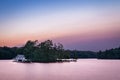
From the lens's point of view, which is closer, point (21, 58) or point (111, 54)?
point (21, 58)

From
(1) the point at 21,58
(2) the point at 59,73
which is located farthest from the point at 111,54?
(2) the point at 59,73

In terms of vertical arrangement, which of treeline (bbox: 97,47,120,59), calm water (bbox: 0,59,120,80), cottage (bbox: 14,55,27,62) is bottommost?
calm water (bbox: 0,59,120,80)

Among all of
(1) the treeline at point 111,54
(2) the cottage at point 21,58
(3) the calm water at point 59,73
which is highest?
(1) the treeline at point 111,54

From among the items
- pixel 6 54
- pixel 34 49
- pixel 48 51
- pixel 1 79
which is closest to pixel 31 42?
pixel 34 49

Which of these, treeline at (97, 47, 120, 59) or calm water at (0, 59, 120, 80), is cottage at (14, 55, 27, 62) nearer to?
calm water at (0, 59, 120, 80)

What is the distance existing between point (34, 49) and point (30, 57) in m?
3.25

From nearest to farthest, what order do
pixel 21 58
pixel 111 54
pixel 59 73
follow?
pixel 59 73 < pixel 21 58 < pixel 111 54

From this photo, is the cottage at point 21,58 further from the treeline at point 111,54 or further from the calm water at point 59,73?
the treeline at point 111,54

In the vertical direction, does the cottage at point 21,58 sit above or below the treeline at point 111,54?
below

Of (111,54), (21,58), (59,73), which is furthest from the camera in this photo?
(111,54)

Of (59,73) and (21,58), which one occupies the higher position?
(21,58)

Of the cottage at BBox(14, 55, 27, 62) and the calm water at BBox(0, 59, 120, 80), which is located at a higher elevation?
the cottage at BBox(14, 55, 27, 62)

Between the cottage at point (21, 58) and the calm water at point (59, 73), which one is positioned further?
the cottage at point (21, 58)

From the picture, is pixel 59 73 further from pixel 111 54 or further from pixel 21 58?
pixel 111 54
